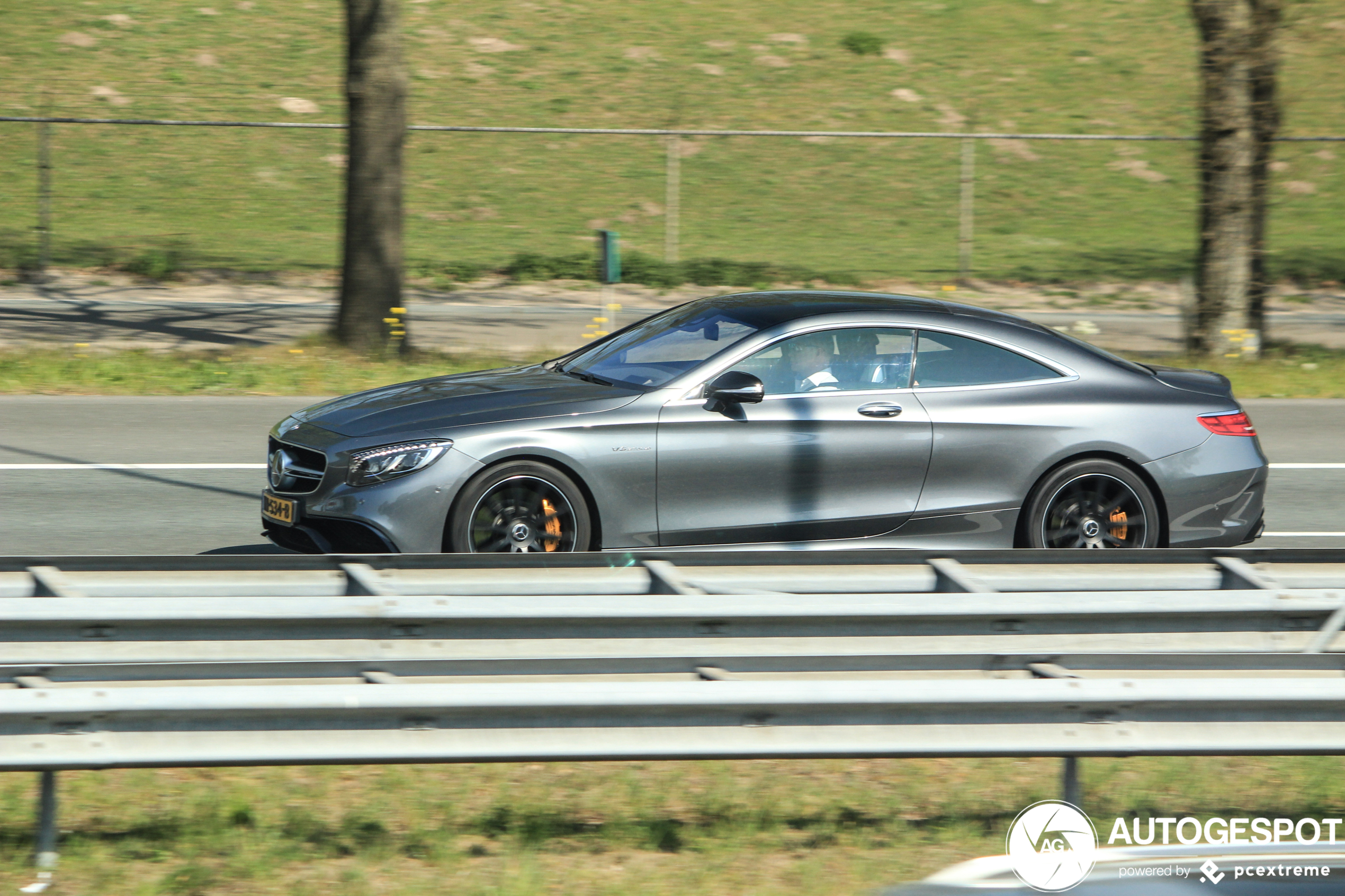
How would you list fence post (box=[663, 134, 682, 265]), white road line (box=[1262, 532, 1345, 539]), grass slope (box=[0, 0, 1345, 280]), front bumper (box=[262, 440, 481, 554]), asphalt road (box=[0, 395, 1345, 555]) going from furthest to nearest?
1. grass slope (box=[0, 0, 1345, 280])
2. fence post (box=[663, 134, 682, 265])
3. white road line (box=[1262, 532, 1345, 539])
4. asphalt road (box=[0, 395, 1345, 555])
5. front bumper (box=[262, 440, 481, 554])

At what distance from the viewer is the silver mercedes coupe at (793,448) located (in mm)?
6754

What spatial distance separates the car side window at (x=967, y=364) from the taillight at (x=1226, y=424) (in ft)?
2.66

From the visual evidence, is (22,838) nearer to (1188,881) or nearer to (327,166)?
(1188,881)

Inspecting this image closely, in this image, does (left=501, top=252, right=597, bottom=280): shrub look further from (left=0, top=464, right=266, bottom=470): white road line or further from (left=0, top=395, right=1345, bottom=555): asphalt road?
(left=0, top=464, right=266, bottom=470): white road line

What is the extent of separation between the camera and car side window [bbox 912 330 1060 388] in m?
7.41

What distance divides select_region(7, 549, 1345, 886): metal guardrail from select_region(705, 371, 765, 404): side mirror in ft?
6.35

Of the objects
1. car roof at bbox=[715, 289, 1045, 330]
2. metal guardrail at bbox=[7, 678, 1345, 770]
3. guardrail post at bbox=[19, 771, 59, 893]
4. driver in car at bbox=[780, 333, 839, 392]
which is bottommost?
guardrail post at bbox=[19, 771, 59, 893]

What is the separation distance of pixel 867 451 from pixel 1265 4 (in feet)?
36.9

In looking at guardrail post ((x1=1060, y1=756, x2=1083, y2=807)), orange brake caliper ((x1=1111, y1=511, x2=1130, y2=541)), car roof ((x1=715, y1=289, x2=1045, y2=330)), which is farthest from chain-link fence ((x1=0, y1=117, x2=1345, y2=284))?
guardrail post ((x1=1060, y1=756, x2=1083, y2=807))

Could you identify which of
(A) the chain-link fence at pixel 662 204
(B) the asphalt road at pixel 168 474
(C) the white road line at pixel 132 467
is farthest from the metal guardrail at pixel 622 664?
(A) the chain-link fence at pixel 662 204

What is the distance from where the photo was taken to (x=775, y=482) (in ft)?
23.1

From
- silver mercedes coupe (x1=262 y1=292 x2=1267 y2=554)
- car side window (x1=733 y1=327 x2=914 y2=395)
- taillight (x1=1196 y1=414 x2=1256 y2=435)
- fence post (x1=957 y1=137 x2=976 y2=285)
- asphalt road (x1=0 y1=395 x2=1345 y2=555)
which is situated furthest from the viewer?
fence post (x1=957 y1=137 x2=976 y2=285)

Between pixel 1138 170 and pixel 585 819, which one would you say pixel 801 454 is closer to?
pixel 585 819

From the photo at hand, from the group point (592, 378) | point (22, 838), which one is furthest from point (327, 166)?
point (22, 838)
